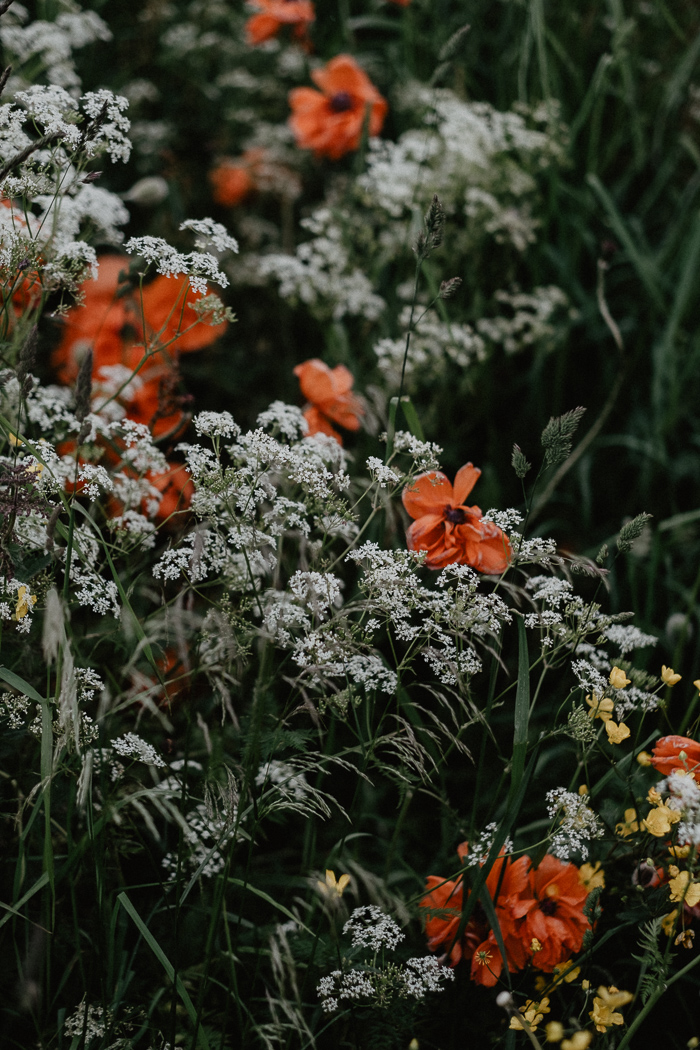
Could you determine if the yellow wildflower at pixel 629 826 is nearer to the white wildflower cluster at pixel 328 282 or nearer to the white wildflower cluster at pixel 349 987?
the white wildflower cluster at pixel 349 987

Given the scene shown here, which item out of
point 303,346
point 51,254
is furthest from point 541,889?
point 303,346

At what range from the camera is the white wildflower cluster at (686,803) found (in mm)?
880

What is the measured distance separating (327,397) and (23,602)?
2.29 feet

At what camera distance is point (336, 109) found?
2361mm

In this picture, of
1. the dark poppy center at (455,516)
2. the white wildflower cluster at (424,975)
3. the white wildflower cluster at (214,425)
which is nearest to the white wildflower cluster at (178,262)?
the white wildflower cluster at (214,425)

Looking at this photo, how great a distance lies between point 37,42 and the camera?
178 centimetres

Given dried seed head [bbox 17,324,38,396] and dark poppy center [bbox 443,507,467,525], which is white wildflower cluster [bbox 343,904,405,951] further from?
dried seed head [bbox 17,324,38,396]

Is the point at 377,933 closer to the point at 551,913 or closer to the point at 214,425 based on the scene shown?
the point at 551,913

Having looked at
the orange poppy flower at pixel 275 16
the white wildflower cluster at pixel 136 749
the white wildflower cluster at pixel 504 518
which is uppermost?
the orange poppy flower at pixel 275 16

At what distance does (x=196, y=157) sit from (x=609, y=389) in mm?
1565

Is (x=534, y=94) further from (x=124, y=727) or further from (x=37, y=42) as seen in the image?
(x=124, y=727)

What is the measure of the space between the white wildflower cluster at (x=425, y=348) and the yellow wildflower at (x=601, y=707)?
0.89 m

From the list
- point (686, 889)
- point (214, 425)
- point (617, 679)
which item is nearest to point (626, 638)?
point (617, 679)

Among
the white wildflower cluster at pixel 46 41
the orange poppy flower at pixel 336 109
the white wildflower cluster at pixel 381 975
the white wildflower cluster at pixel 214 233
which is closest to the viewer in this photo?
the white wildflower cluster at pixel 381 975
